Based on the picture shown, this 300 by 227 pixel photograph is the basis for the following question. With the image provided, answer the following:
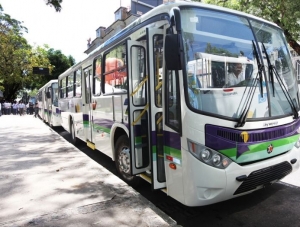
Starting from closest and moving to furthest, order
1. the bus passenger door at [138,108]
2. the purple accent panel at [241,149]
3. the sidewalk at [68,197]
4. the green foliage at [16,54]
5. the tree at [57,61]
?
1. the purple accent panel at [241,149]
2. the sidewalk at [68,197]
3. the bus passenger door at [138,108]
4. the green foliage at [16,54]
5. the tree at [57,61]

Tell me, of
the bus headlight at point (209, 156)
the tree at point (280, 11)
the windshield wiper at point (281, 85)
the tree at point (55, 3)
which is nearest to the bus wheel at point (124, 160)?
the bus headlight at point (209, 156)

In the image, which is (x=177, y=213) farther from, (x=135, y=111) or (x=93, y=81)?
(x=93, y=81)

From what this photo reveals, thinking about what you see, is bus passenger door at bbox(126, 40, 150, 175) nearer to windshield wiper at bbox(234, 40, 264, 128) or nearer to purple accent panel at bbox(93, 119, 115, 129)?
purple accent panel at bbox(93, 119, 115, 129)

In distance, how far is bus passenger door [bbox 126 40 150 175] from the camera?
407cm

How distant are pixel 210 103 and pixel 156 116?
0.83 m

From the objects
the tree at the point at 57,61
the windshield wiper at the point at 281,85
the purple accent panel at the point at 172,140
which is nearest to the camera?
the purple accent panel at the point at 172,140

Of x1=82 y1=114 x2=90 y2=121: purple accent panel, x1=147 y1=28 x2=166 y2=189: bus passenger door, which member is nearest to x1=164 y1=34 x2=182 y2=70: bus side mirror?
x1=147 y1=28 x2=166 y2=189: bus passenger door

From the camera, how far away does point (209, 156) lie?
9.90ft

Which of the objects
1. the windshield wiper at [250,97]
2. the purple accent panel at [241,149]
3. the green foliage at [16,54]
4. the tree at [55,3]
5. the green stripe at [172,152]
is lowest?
the green stripe at [172,152]

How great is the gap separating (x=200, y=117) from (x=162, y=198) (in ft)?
6.23

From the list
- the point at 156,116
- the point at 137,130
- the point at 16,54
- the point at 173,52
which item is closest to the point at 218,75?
the point at 173,52

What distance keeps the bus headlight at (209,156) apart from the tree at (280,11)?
928 cm

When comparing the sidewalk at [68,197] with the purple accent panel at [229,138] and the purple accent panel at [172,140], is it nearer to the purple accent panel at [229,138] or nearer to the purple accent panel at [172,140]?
the purple accent panel at [172,140]

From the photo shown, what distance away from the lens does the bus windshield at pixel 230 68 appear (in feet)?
10.4
